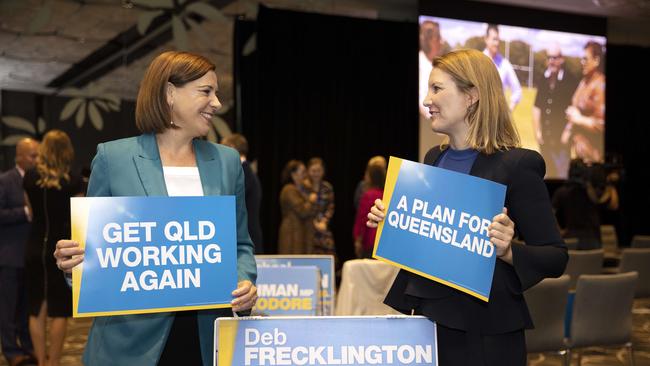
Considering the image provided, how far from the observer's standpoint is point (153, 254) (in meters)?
1.81

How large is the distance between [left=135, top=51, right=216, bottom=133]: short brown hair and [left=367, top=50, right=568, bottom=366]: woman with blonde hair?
61 cm

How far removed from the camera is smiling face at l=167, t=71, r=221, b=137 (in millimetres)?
2006

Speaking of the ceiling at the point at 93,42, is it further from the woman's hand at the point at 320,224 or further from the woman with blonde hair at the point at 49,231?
the woman with blonde hair at the point at 49,231

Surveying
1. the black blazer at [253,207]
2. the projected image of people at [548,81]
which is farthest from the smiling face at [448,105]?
the projected image of people at [548,81]

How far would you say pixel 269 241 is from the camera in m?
10.4

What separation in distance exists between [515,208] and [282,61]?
8.78 m

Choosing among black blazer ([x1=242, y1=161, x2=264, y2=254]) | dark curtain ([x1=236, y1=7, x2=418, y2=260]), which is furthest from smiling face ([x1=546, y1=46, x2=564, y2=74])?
black blazer ([x1=242, y1=161, x2=264, y2=254])

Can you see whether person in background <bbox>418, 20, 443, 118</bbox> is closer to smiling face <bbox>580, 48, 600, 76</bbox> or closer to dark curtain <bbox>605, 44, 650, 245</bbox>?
smiling face <bbox>580, 48, 600, 76</bbox>

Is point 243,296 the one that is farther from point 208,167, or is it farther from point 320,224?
point 320,224

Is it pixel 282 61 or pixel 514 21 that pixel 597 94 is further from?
pixel 282 61

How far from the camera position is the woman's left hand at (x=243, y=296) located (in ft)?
6.12

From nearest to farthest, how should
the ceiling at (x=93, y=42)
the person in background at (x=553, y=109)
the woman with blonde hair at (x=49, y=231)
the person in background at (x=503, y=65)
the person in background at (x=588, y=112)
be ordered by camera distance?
the woman with blonde hair at (x=49, y=231) → the ceiling at (x=93, y=42) → the person in background at (x=503, y=65) → the person in background at (x=553, y=109) → the person in background at (x=588, y=112)

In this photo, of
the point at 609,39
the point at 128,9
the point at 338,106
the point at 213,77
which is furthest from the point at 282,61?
the point at 213,77

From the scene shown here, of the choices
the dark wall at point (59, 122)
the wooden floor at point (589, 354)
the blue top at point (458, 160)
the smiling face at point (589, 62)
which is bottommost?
the wooden floor at point (589, 354)
